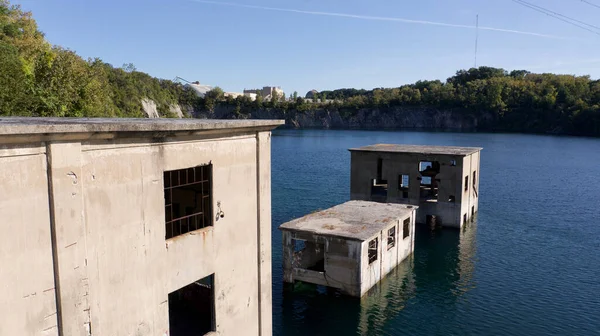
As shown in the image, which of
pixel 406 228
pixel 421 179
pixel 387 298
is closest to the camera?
pixel 387 298

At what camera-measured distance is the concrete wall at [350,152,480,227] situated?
3681cm

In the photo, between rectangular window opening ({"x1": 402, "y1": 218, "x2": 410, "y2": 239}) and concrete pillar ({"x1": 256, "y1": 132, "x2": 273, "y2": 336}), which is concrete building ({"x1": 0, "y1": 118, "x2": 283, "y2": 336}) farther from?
rectangular window opening ({"x1": 402, "y1": 218, "x2": 410, "y2": 239})

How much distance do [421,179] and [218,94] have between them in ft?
421

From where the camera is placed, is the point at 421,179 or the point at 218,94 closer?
the point at 421,179

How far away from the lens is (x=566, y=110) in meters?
123

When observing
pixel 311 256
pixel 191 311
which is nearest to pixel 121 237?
pixel 191 311

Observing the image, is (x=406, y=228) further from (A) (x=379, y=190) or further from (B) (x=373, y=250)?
(A) (x=379, y=190)

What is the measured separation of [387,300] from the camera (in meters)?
24.3

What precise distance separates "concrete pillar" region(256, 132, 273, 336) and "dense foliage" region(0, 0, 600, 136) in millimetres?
26519

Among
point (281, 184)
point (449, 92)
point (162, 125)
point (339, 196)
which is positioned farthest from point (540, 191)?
point (449, 92)

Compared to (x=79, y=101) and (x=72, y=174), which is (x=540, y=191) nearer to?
(x=79, y=101)

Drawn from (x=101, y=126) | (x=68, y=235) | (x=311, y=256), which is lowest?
(x=311, y=256)

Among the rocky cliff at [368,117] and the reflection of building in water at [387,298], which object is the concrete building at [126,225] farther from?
the rocky cliff at [368,117]

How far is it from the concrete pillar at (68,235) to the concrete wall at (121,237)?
0.06 feet
